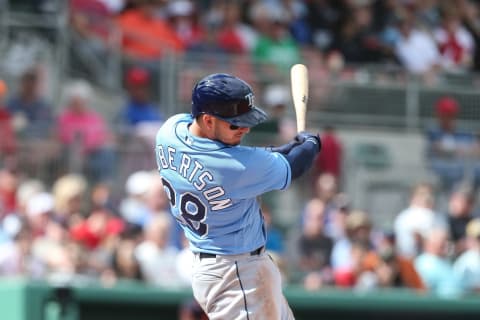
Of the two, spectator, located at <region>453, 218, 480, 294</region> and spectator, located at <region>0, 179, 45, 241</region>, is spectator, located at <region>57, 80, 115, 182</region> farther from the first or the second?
spectator, located at <region>453, 218, 480, 294</region>

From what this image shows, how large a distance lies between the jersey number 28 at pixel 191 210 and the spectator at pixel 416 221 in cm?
567

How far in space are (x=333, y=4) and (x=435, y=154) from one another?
2.97 m

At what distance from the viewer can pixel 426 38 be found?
49.7ft

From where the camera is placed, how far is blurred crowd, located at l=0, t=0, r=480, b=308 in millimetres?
9977

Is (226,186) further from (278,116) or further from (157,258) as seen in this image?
(278,116)

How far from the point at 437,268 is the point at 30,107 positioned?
13.1 ft

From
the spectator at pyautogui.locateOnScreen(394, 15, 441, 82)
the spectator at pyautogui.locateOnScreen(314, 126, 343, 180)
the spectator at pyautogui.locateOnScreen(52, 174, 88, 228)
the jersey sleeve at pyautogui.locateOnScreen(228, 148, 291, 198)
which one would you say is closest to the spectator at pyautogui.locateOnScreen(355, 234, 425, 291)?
the spectator at pyautogui.locateOnScreen(314, 126, 343, 180)

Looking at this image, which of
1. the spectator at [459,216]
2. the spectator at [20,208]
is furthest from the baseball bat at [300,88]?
the spectator at [459,216]

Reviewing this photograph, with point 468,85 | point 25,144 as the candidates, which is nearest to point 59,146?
point 25,144

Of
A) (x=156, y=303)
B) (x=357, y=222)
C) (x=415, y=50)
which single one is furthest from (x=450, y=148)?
(x=156, y=303)

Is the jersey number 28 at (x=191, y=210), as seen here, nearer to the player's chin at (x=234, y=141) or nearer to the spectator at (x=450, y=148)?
the player's chin at (x=234, y=141)

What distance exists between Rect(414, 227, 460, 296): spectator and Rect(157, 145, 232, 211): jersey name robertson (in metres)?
5.58

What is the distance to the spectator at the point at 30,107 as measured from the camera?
1102cm

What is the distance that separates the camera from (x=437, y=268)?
37.1ft
